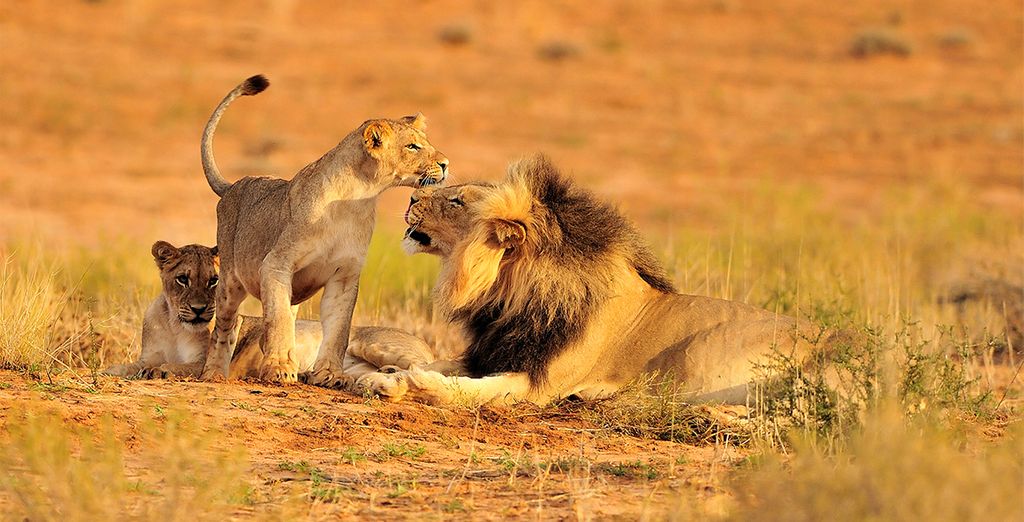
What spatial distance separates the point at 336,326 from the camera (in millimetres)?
7234

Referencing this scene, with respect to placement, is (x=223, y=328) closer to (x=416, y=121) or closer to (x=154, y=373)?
(x=154, y=373)

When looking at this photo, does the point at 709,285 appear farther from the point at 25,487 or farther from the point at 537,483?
the point at 25,487

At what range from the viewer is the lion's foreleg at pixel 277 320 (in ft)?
22.7

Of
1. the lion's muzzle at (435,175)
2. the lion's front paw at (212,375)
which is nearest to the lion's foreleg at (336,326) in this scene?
the lion's front paw at (212,375)

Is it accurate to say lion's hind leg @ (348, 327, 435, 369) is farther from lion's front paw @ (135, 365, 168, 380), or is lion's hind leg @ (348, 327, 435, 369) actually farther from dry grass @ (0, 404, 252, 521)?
dry grass @ (0, 404, 252, 521)

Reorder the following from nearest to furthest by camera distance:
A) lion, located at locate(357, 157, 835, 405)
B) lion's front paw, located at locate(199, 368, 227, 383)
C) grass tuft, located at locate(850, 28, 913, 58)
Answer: lion, located at locate(357, 157, 835, 405) → lion's front paw, located at locate(199, 368, 227, 383) → grass tuft, located at locate(850, 28, 913, 58)

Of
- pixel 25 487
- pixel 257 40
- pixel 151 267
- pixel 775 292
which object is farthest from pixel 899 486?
pixel 257 40

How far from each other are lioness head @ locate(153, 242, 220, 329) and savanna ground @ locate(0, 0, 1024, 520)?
574 mm

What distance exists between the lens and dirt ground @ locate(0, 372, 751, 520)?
494 centimetres

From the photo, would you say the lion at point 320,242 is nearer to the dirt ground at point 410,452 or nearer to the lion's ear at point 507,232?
the dirt ground at point 410,452

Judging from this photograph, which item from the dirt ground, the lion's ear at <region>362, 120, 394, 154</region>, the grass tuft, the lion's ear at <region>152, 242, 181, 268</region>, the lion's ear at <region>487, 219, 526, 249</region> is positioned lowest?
the dirt ground

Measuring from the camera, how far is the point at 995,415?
7.16 m

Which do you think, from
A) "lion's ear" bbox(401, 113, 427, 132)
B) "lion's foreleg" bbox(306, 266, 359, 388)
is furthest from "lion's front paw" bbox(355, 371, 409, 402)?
"lion's ear" bbox(401, 113, 427, 132)

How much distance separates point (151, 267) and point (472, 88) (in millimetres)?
17842
